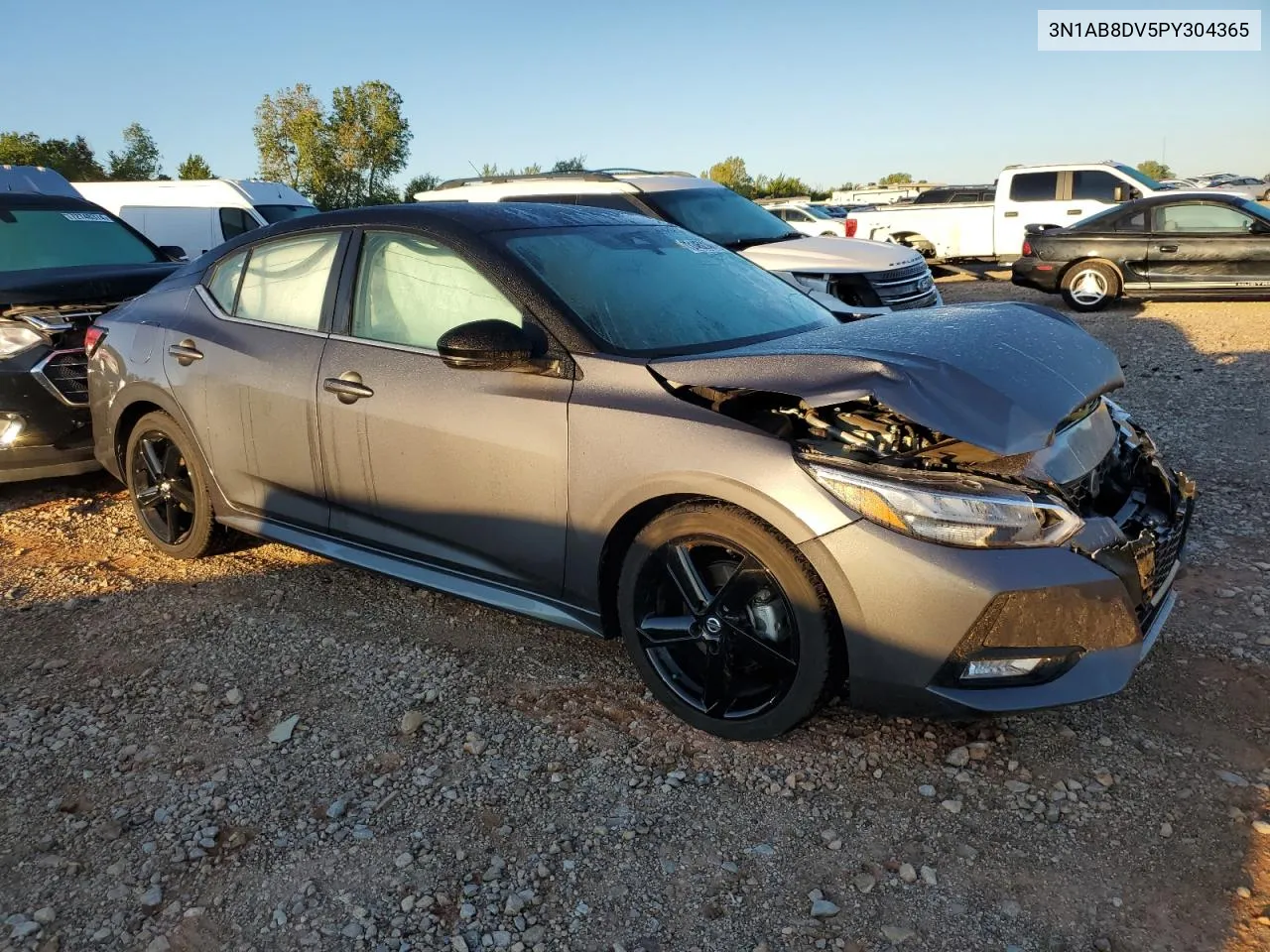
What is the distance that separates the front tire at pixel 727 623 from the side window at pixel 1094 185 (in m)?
16.2

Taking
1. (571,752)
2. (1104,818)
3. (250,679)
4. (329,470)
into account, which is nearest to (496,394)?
(329,470)

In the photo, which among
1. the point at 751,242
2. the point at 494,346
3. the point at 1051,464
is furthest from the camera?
the point at 751,242

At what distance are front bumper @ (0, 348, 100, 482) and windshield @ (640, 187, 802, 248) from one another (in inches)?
224

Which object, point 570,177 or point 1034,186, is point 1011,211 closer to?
point 1034,186

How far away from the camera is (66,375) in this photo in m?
5.58

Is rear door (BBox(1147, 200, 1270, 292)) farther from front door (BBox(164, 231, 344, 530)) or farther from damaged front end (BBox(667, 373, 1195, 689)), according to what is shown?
front door (BBox(164, 231, 344, 530))

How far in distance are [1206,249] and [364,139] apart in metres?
32.7

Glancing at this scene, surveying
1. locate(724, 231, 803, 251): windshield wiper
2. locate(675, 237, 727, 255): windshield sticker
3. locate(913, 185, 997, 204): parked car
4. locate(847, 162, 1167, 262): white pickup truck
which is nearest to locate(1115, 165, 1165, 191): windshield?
locate(847, 162, 1167, 262): white pickup truck

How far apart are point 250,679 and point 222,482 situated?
112 centimetres

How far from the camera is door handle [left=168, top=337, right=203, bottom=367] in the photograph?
441 centimetres

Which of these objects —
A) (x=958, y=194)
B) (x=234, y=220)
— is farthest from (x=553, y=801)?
(x=958, y=194)

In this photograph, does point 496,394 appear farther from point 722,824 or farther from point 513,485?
point 722,824

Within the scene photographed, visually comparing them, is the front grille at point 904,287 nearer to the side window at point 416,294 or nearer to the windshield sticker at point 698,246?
the windshield sticker at point 698,246

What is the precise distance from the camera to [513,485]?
3391 mm
